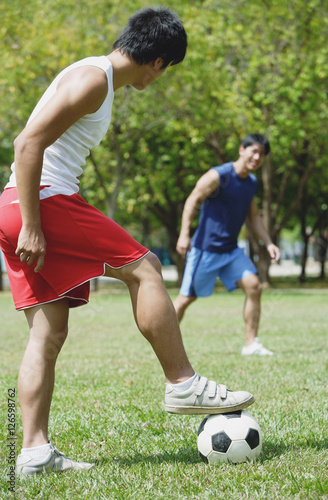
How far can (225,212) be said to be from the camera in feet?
21.3

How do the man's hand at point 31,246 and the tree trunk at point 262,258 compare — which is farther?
the tree trunk at point 262,258

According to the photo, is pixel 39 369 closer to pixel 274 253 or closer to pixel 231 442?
pixel 231 442

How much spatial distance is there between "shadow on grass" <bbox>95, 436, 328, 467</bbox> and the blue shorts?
333cm

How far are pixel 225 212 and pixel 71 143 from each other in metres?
3.95

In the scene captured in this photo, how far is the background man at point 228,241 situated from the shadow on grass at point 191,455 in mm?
3310

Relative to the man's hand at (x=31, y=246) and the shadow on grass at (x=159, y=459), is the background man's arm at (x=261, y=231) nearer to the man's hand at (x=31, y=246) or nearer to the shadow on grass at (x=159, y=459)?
the shadow on grass at (x=159, y=459)

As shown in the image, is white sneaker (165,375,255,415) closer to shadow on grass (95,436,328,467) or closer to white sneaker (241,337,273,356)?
shadow on grass (95,436,328,467)

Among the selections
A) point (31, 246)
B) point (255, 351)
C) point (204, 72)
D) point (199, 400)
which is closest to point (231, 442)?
point (199, 400)

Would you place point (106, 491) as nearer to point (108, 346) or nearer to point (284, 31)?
point (108, 346)

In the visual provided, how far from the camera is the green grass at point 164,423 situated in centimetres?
249

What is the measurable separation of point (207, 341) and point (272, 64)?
14.2 m

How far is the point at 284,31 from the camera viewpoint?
62.0 ft

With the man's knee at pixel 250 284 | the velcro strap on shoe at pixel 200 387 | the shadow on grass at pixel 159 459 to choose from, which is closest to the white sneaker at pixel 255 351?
the man's knee at pixel 250 284

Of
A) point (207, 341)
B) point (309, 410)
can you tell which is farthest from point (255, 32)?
point (309, 410)
